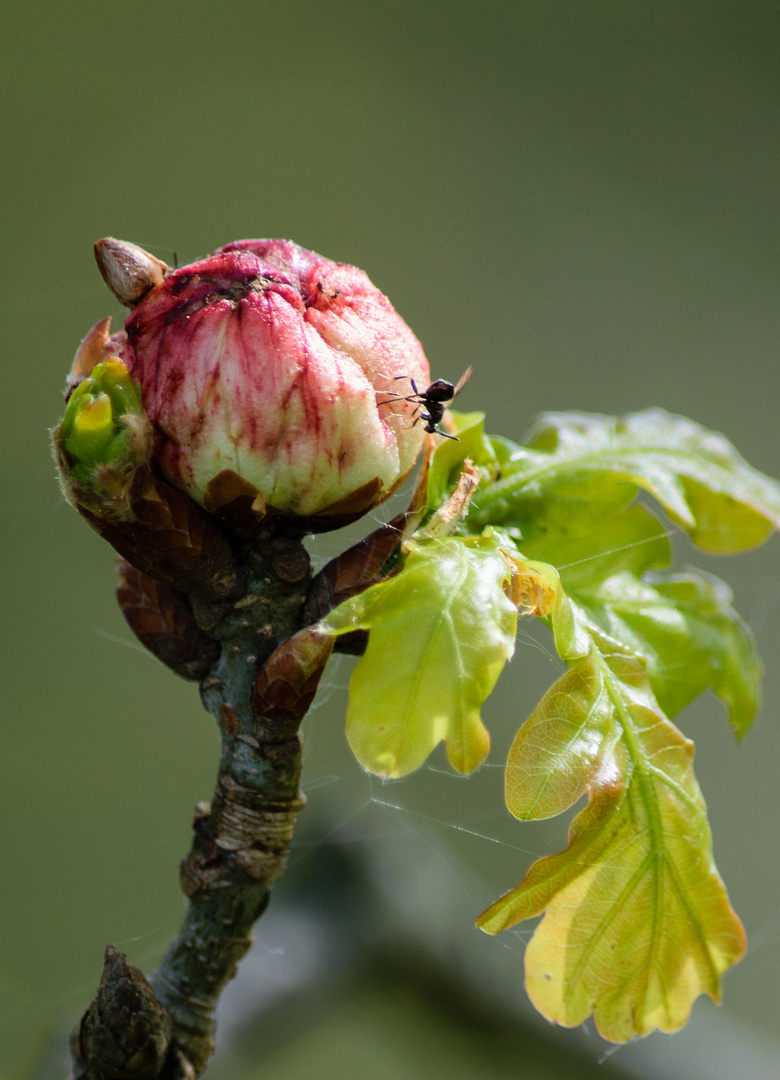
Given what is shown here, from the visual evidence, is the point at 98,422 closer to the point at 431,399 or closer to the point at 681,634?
the point at 431,399

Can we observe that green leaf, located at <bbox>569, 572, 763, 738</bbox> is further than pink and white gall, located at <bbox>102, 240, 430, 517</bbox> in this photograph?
Yes

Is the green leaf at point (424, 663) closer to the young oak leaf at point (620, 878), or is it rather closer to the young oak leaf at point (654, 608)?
the young oak leaf at point (620, 878)

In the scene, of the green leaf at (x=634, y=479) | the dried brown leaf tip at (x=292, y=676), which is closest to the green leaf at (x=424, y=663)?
the dried brown leaf tip at (x=292, y=676)

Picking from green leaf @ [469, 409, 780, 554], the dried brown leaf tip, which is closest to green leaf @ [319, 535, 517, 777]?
the dried brown leaf tip

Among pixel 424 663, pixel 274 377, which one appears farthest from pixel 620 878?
pixel 274 377

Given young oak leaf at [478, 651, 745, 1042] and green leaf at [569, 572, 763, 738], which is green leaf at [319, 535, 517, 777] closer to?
young oak leaf at [478, 651, 745, 1042]
